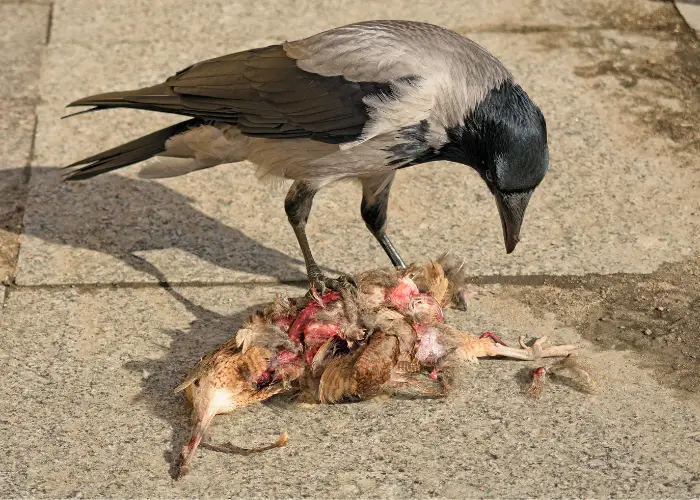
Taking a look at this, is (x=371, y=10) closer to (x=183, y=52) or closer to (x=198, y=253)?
(x=183, y=52)

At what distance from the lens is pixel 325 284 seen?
16.3 feet

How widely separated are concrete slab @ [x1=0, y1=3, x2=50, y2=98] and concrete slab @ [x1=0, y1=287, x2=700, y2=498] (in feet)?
7.69

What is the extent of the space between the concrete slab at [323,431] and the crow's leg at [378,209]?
582 millimetres

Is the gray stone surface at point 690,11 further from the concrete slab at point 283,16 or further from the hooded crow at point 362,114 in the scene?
the hooded crow at point 362,114

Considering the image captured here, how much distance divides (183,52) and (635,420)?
13.6ft

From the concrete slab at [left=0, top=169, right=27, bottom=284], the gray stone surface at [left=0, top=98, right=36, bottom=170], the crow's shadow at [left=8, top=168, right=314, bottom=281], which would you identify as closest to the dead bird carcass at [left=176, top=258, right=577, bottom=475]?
the crow's shadow at [left=8, top=168, right=314, bottom=281]

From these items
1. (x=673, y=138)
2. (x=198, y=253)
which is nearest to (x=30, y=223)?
(x=198, y=253)

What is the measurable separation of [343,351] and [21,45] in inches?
155

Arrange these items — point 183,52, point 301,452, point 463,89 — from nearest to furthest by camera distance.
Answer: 1. point 301,452
2. point 463,89
3. point 183,52

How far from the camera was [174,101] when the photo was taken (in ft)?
17.5

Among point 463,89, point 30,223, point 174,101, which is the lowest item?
point 30,223

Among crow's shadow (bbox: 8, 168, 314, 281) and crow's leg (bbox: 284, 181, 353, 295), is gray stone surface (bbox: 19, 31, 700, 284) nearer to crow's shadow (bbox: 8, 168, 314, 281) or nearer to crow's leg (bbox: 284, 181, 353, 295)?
crow's shadow (bbox: 8, 168, 314, 281)

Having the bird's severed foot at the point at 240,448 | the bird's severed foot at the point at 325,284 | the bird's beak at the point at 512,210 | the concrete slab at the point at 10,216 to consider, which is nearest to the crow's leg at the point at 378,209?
the bird's severed foot at the point at 325,284

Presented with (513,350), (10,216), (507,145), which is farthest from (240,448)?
(10,216)
